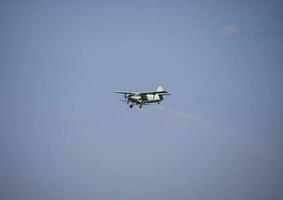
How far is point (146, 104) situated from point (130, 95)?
165 inches

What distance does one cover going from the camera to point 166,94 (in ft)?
324

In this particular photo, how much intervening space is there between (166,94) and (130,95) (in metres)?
8.47

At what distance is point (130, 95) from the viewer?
95.8 meters

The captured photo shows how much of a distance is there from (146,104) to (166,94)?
17.2 ft

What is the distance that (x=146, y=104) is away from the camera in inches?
3821
